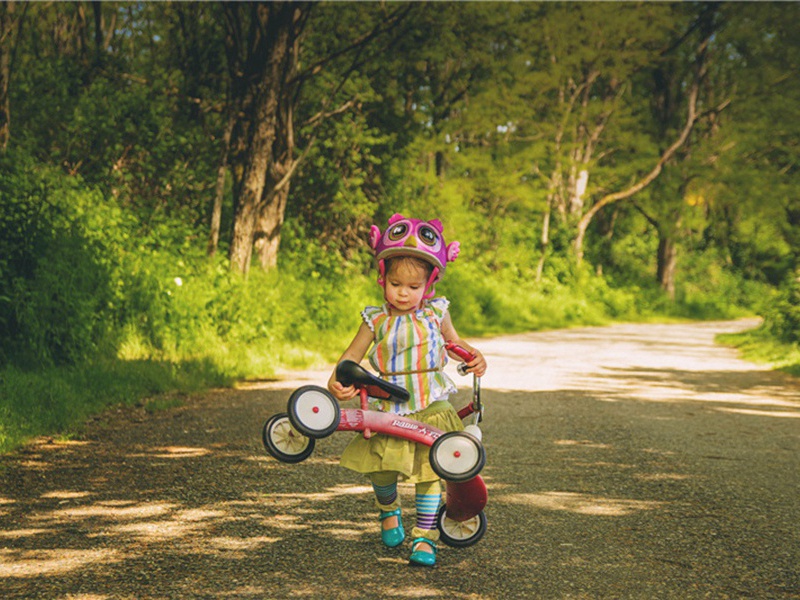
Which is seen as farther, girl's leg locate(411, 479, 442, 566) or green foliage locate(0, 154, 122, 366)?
green foliage locate(0, 154, 122, 366)

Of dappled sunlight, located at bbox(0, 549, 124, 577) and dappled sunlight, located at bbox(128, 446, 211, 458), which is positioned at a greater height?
dappled sunlight, located at bbox(128, 446, 211, 458)

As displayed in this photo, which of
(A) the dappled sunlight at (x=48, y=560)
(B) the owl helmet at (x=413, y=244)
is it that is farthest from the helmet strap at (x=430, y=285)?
(A) the dappled sunlight at (x=48, y=560)

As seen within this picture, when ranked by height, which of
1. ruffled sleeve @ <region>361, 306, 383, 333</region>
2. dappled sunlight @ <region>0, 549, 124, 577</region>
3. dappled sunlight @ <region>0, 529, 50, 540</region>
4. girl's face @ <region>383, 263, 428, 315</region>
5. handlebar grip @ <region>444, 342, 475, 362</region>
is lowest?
dappled sunlight @ <region>0, 549, 124, 577</region>

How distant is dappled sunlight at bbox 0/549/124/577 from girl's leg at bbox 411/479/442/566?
132cm

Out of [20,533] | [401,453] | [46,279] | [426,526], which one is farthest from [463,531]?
[46,279]

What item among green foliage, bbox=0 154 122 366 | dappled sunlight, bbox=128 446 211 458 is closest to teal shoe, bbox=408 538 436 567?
dappled sunlight, bbox=128 446 211 458

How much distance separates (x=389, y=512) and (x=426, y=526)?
26 centimetres

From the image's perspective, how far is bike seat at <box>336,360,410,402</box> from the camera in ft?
13.4

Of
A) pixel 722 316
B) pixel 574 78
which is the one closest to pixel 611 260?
pixel 722 316

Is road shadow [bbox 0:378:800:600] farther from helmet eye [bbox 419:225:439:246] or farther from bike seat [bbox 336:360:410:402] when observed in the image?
helmet eye [bbox 419:225:439:246]

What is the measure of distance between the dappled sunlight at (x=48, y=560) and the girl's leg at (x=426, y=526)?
4.32 ft

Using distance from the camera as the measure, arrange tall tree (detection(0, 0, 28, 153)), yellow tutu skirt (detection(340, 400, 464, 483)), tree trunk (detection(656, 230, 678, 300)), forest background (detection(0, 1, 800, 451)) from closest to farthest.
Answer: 1. yellow tutu skirt (detection(340, 400, 464, 483))
2. forest background (detection(0, 1, 800, 451))
3. tall tree (detection(0, 0, 28, 153))
4. tree trunk (detection(656, 230, 678, 300))

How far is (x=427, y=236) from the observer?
4.39m

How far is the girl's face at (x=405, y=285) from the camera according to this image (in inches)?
172
